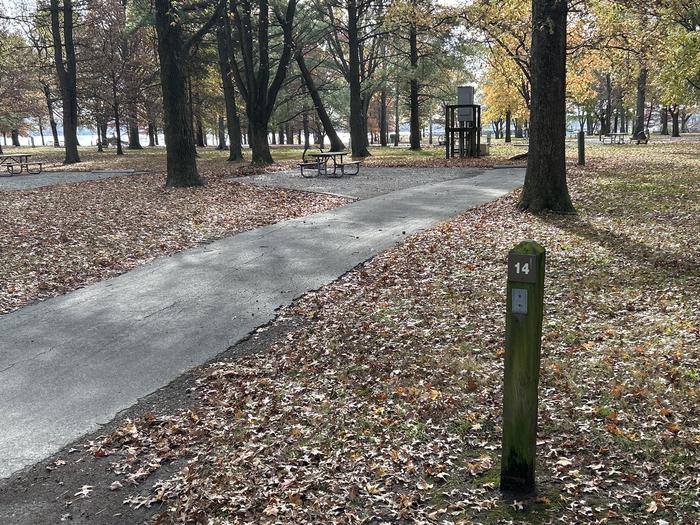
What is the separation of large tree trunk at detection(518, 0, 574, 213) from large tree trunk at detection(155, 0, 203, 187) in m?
9.61

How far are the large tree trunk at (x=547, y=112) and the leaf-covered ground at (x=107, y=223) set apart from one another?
464 centimetres

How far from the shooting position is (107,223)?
1123 centimetres

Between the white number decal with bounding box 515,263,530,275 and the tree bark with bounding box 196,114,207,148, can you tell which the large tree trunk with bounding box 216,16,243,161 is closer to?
the tree bark with bounding box 196,114,207,148

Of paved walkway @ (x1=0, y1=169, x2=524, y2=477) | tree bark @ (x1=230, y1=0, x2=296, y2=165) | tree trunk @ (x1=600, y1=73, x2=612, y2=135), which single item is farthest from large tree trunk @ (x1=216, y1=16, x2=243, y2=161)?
tree trunk @ (x1=600, y1=73, x2=612, y2=135)

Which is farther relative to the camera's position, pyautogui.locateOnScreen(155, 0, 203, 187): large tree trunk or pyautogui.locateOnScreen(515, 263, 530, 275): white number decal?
pyautogui.locateOnScreen(155, 0, 203, 187): large tree trunk

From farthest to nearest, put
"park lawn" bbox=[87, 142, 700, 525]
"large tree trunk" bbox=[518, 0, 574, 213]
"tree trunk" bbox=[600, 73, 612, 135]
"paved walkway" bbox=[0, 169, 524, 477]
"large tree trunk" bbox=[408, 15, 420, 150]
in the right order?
"tree trunk" bbox=[600, 73, 612, 135] → "large tree trunk" bbox=[408, 15, 420, 150] → "large tree trunk" bbox=[518, 0, 574, 213] → "paved walkway" bbox=[0, 169, 524, 477] → "park lawn" bbox=[87, 142, 700, 525]

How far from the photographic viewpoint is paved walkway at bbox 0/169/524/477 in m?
4.27

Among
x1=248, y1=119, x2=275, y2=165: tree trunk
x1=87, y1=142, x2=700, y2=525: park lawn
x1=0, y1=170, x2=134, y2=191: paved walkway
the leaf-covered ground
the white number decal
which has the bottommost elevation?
x1=87, y1=142, x2=700, y2=525: park lawn

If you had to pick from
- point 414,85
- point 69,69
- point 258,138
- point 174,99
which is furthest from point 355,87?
point 174,99

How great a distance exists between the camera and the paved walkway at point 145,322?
427cm

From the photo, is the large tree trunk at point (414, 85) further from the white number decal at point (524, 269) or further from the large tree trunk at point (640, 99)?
the white number decal at point (524, 269)

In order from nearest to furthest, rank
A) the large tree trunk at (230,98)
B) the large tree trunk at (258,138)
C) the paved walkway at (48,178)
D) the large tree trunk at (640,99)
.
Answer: the paved walkway at (48,178)
the large tree trunk at (258,138)
the large tree trunk at (230,98)
the large tree trunk at (640,99)

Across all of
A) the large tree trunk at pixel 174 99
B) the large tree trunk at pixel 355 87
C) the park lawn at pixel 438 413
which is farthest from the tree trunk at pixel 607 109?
the park lawn at pixel 438 413

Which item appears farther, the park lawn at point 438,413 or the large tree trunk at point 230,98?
the large tree trunk at point 230,98
